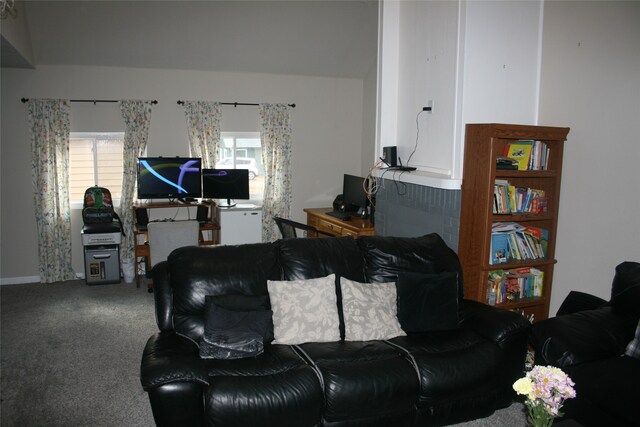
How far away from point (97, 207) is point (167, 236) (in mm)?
1112

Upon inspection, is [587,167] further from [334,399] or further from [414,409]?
[334,399]

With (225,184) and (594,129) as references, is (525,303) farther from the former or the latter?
(225,184)

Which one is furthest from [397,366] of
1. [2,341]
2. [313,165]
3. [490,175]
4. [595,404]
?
[313,165]

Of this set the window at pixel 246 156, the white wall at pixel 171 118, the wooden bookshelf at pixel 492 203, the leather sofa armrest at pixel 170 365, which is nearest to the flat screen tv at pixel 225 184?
the window at pixel 246 156

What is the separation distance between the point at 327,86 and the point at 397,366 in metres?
4.87

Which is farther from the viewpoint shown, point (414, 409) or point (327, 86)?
point (327, 86)

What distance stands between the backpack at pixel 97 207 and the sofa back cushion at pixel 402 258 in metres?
3.54

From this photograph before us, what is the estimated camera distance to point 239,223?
20.6ft

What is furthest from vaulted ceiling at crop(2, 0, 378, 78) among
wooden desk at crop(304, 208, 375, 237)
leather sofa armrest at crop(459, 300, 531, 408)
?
leather sofa armrest at crop(459, 300, 531, 408)

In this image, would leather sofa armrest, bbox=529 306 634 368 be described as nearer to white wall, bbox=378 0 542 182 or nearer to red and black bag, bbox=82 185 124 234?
white wall, bbox=378 0 542 182

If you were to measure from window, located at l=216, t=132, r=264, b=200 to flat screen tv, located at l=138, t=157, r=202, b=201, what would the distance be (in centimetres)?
48

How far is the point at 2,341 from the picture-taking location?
14.1 ft

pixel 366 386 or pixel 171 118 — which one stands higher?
pixel 171 118

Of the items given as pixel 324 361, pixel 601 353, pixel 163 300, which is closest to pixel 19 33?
pixel 163 300
